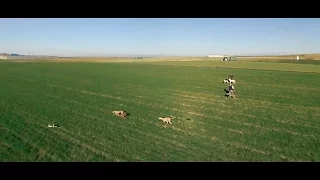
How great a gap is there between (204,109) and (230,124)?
3815 mm

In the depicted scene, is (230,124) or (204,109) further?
Answer: (204,109)

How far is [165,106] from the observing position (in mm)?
18422
